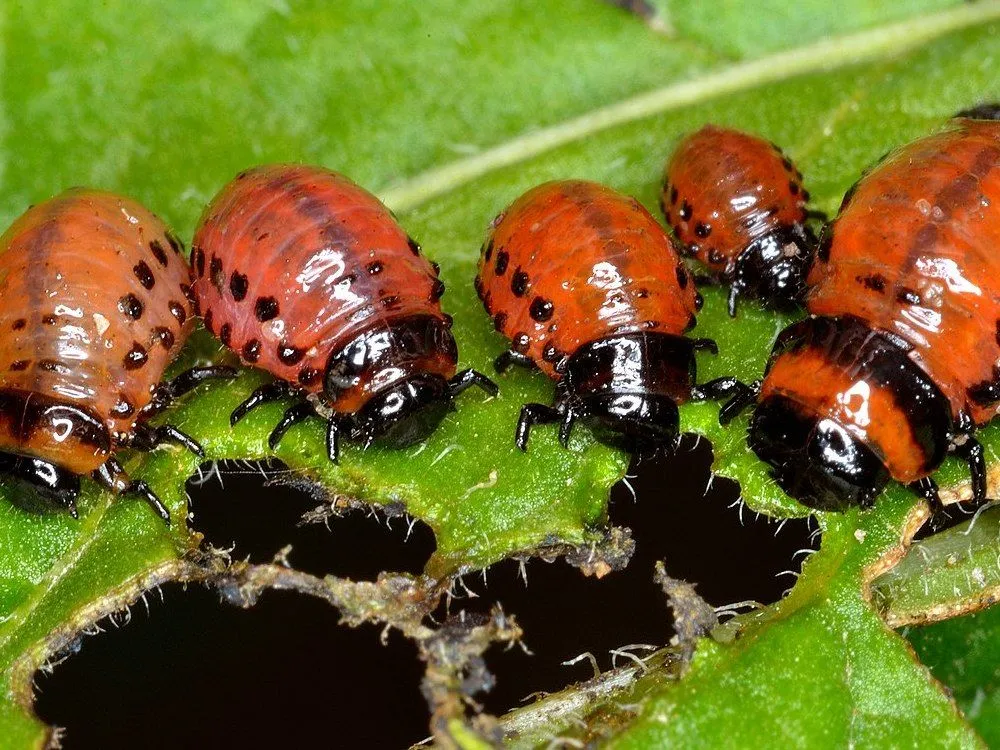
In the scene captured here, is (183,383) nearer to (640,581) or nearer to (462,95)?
(640,581)

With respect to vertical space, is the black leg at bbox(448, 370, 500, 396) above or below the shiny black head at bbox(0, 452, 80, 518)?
below

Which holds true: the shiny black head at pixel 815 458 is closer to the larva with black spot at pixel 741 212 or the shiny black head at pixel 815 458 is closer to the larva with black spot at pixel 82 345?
the larva with black spot at pixel 741 212

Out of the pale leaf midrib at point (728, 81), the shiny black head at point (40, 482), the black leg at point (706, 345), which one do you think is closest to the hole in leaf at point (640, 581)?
A: the black leg at point (706, 345)

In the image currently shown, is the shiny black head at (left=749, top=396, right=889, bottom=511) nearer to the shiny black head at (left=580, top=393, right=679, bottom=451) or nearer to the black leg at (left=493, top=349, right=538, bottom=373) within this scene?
the shiny black head at (left=580, top=393, right=679, bottom=451)

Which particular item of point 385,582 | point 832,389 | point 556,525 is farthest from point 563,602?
point 832,389

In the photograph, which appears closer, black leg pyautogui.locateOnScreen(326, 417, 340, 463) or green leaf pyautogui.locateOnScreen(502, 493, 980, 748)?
green leaf pyautogui.locateOnScreen(502, 493, 980, 748)

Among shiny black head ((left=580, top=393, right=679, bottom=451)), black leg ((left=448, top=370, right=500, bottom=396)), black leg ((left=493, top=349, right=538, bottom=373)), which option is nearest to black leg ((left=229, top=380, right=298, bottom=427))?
black leg ((left=448, top=370, right=500, bottom=396))
